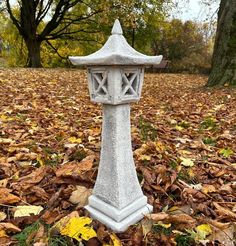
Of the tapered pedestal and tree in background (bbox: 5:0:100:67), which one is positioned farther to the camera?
tree in background (bbox: 5:0:100:67)

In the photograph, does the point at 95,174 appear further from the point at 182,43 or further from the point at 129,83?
the point at 182,43

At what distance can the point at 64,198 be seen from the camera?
205 centimetres

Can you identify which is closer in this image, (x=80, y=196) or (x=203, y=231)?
(x=203, y=231)

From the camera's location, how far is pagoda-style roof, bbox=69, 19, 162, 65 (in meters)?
1.45

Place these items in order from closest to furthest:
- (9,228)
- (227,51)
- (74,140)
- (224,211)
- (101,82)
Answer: (101,82) < (9,228) < (224,211) < (74,140) < (227,51)

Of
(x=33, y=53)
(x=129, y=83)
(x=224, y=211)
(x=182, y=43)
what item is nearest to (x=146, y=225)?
(x=224, y=211)

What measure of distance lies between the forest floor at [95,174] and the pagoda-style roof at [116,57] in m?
0.90

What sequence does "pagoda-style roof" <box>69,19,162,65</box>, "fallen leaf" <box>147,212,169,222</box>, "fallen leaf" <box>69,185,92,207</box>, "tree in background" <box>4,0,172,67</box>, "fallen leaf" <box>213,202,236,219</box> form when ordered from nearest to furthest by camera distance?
"pagoda-style roof" <box>69,19,162,65</box>
"fallen leaf" <box>147,212,169,222</box>
"fallen leaf" <box>213,202,236,219</box>
"fallen leaf" <box>69,185,92,207</box>
"tree in background" <box>4,0,172,67</box>

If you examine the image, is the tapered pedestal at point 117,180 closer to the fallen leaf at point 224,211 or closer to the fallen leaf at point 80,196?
the fallen leaf at point 80,196

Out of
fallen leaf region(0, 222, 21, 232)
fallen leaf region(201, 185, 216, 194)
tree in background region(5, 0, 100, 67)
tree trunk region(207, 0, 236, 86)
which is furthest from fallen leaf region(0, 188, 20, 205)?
tree in background region(5, 0, 100, 67)

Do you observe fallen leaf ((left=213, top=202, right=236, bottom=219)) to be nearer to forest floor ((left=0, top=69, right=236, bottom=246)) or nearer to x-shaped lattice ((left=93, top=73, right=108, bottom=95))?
forest floor ((left=0, top=69, right=236, bottom=246))

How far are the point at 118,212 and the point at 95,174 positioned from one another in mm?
650

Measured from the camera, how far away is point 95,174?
2.35 meters

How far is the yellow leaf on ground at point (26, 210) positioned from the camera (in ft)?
6.03
